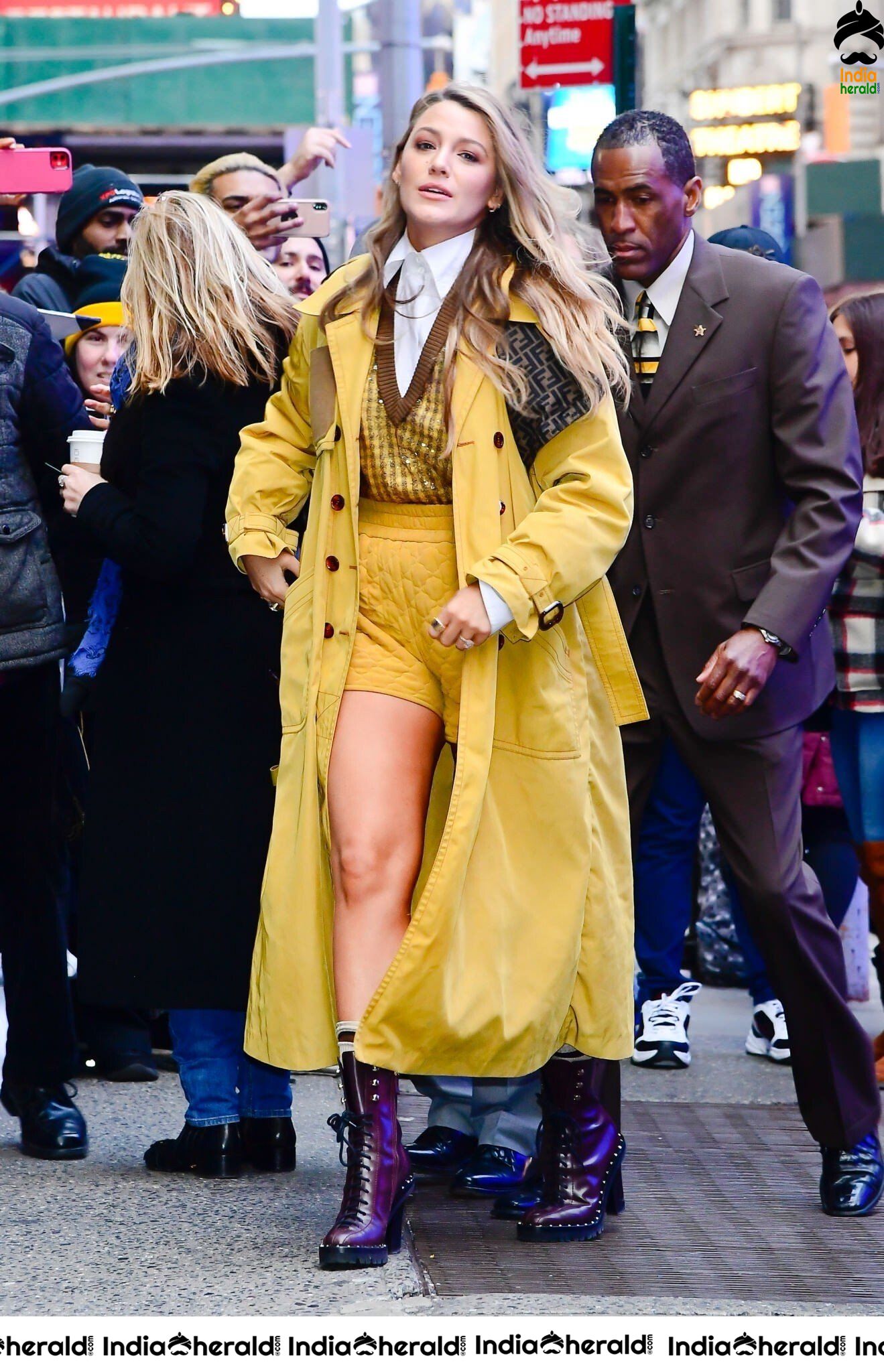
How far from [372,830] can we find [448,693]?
31 cm

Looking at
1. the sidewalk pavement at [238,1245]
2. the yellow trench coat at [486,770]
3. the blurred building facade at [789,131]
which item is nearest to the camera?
the sidewalk pavement at [238,1245]

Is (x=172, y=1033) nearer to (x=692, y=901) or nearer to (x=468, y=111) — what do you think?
(x=468, y=111)

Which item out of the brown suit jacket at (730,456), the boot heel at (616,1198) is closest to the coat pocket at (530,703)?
the brown suit jacket at (730,456)

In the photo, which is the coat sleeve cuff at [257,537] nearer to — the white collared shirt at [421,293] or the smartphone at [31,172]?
the white collared shirt at [421,293]

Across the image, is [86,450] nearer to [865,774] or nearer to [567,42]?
[865,774]

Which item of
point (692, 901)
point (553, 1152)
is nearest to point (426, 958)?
point (553, 1152)

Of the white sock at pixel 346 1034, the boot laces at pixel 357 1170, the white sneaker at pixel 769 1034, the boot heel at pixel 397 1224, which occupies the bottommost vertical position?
the white sneaker at pixel 769 1034

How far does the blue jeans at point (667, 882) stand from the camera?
246 inches

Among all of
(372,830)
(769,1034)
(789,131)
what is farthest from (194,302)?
(789,131)

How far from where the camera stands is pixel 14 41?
33.0 meters

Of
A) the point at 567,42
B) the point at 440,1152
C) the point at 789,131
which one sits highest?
the point at 789,131

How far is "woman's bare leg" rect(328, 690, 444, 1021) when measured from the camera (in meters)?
3.88

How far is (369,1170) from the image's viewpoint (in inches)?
150

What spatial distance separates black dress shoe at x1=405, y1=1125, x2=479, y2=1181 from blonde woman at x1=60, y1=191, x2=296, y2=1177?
33 centimetres
